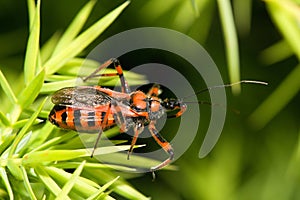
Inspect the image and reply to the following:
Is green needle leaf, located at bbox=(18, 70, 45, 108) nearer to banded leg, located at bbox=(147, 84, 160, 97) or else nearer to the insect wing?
the insect wing

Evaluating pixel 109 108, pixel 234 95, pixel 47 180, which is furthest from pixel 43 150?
pixel 234 95

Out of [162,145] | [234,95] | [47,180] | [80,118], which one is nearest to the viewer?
[47,180]

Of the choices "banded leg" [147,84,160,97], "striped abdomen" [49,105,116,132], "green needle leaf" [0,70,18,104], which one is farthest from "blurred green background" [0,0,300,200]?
"green needle leaf" [0,70,18,104]

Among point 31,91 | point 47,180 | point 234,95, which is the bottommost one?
point 47,180

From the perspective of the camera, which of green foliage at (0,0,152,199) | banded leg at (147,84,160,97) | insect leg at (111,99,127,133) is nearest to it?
green foliage at (0,0,152,199)

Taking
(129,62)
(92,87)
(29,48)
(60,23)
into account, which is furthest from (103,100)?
(60,23)

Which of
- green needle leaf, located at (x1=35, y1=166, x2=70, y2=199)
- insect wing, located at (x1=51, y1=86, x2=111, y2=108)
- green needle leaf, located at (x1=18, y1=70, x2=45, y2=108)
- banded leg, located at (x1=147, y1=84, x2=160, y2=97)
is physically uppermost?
banded leg, located at (x1=147, y1=84, x2=160, y2=97)

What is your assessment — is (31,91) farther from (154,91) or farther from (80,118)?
(154,91)
